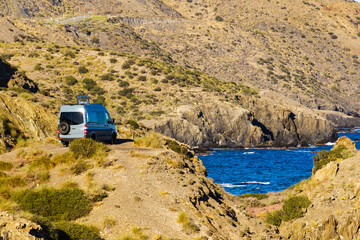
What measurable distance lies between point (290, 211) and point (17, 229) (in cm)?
2113

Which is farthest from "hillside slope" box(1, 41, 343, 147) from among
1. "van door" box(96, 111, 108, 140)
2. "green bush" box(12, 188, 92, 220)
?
"green bush" box(12, 188, 92, 220)

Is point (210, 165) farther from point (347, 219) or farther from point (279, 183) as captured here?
point (347, 219)

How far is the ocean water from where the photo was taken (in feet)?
170

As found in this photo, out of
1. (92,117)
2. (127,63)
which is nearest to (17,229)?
(92,117)

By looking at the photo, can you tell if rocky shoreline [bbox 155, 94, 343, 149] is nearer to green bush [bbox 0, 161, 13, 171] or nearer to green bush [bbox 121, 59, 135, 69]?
green bush [bbox 121, 59, 135, 69]

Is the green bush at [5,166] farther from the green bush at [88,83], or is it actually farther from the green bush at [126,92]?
the green bush at [88,83]

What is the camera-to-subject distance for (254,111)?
92625 mm

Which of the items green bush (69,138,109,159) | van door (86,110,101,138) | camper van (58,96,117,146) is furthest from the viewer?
van door (86,110,101,138)

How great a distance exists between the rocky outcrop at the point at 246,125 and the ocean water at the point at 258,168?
4.28 meters

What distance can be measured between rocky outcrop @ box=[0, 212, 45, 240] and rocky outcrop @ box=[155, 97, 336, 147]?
66.2m

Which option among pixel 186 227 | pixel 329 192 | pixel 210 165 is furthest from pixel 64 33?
pixel 186 227

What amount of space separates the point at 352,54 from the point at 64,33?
12034cm

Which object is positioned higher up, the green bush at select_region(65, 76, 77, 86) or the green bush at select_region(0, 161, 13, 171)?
the green bush at select_region(0, 161, 13, 171)

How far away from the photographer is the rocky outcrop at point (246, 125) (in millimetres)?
79375
